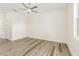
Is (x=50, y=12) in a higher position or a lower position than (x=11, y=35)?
higher

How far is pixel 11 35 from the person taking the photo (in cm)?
475

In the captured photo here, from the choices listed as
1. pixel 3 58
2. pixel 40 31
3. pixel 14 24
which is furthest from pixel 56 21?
pixel 3 58

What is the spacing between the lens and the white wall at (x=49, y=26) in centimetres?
402

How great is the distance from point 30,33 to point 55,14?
5.48ft

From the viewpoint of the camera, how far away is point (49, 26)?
15.4 feet

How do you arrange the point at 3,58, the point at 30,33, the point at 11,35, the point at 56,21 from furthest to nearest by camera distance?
the point at 30,33 < the point at 11,35 < the point at 56,21 < the point at 3,58

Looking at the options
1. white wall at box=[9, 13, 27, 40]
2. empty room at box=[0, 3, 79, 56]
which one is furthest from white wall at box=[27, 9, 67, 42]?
Answer: white wall at box=[9, 13, 27, 40]

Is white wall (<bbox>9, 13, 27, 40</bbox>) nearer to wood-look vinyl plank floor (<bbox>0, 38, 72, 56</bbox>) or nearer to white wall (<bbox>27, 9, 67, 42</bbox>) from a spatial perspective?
white wall (<bbox>27, 9, 67, 42</bbox>)

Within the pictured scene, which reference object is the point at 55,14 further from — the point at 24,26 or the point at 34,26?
the point at 24,26

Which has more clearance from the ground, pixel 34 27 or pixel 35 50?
pixel 34 27

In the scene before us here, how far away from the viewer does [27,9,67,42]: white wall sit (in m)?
4.02

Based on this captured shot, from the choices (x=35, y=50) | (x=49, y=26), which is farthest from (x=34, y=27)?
(x=35, y=50)

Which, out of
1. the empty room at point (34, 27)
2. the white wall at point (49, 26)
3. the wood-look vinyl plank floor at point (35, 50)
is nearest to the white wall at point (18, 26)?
the empty room at point (34, 27)

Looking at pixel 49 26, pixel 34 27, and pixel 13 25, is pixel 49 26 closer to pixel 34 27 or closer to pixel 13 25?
pixel 34 27
